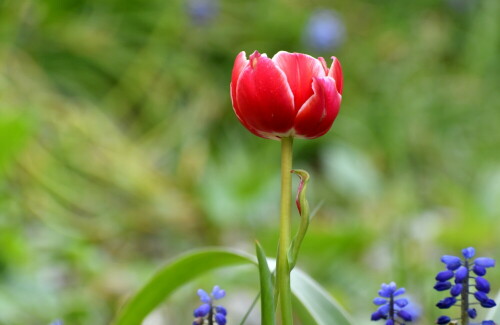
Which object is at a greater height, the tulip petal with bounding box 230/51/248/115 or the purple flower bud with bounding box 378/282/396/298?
the tulip petal with bounding box 230/51/248/115

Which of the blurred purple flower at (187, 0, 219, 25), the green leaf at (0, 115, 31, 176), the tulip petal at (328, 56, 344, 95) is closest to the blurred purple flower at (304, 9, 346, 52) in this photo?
the blurred purple flower at (187, 0, 219, 25)

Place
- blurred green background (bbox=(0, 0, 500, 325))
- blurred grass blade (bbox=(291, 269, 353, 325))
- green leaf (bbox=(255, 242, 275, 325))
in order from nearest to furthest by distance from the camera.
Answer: green leaf (bbox=(255, 242, 275, 325))
blurred grass blade (bbox=(291, 269, 353, 325))
blurred green background (bbox=(0, 0, 500, 325))

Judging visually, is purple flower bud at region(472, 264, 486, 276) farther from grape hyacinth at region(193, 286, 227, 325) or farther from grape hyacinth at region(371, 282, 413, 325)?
grape hyacinth at region(193, 286, 227, 325)

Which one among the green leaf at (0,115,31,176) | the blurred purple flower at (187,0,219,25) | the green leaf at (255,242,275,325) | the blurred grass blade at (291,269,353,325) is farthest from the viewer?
the blurred purple flower at (187,0,219,25)

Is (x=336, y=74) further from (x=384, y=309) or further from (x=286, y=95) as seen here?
(x=384, y=309)

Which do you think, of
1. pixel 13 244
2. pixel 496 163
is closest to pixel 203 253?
pixel 13 244

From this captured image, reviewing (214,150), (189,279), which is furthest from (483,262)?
(214,150)
